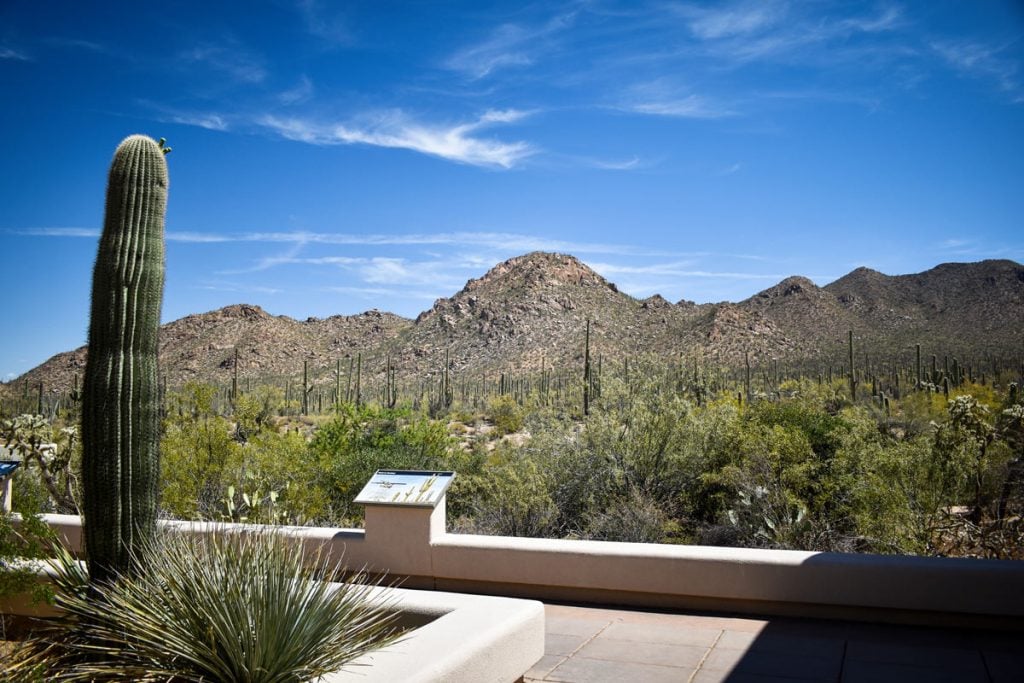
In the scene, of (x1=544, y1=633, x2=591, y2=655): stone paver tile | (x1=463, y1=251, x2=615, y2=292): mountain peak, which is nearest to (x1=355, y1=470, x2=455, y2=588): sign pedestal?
(x1=544, y1=633, x2=591, y2=655): stone paver tile

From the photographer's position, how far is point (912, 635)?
627 cm

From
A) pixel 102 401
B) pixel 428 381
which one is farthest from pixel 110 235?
pixel 428 381

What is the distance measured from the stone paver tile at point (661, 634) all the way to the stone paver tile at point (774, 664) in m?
0.30

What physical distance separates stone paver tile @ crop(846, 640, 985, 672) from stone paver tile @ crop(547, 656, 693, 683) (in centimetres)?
132

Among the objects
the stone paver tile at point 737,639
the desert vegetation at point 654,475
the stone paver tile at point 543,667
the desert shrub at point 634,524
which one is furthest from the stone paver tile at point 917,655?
the desert shrub at point 634,524

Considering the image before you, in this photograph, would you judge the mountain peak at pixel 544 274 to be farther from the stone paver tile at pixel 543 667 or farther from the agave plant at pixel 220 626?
the agave plant at pixel 220 626

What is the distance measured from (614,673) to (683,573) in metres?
1.74

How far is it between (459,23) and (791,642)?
12937 millimetres

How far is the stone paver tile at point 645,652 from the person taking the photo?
5.75 m

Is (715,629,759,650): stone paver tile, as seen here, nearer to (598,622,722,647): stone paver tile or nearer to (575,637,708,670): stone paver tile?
(598,622,722,647): stone paver tile

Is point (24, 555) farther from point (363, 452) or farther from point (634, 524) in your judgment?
point (363, 452)

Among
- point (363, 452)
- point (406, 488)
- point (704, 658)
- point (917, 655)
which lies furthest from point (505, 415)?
point (917, 655)

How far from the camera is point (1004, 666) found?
5520 millimetres

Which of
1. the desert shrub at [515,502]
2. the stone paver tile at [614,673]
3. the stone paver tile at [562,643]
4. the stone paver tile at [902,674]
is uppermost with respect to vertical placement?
the desert shrub at [515,502]
